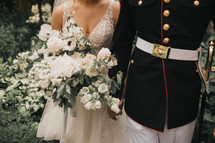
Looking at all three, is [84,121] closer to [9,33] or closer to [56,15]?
[56,15]

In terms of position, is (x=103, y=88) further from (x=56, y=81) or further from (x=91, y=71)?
(x=56, y=81)

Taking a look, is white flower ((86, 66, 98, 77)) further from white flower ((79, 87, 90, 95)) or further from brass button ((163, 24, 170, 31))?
brass button ((163, 24, 170, 31))

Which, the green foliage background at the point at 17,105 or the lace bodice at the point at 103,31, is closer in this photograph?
the lace bodice at the point at 103,31

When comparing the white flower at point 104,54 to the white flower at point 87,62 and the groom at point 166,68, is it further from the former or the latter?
the groom at point 166,68

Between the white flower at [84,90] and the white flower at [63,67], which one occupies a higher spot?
the white flower at [63,67]

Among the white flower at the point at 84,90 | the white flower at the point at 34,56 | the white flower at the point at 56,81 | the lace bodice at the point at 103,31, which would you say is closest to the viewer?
the white flower at the point at 56,81

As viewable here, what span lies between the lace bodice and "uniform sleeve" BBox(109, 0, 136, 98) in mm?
402

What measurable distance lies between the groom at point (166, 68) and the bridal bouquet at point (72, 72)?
20 cm

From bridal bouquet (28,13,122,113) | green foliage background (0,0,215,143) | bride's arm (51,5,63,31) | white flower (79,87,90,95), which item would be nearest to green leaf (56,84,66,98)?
bridal bouquet (28,13,122,113)

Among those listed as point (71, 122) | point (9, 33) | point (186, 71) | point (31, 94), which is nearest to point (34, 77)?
point (71, 122)

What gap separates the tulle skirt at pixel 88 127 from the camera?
2.53 metres

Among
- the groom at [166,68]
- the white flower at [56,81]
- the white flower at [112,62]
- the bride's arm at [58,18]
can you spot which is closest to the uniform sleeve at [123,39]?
the groom at [166,68]

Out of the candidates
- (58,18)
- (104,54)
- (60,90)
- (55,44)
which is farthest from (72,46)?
(58,18)

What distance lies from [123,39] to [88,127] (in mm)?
941
